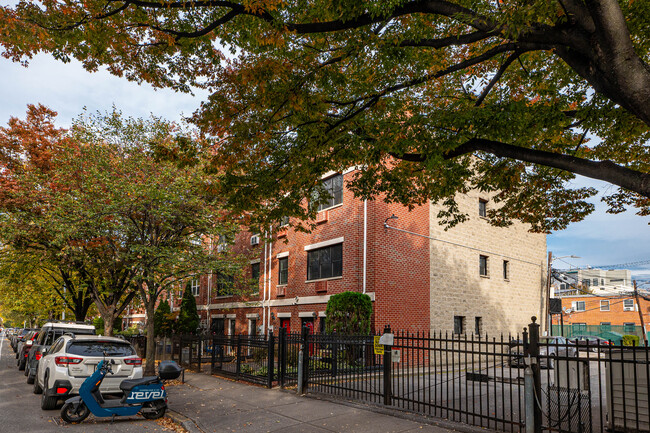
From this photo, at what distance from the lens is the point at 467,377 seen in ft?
36.2

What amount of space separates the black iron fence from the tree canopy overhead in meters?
3.00

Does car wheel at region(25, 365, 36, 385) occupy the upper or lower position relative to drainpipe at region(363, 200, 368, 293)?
lower

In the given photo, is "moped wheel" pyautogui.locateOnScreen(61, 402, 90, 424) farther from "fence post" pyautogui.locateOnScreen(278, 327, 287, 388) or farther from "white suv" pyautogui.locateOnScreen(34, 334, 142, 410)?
"fence post" pyautogui.locateOnScreen(278, 327, 287, 388)

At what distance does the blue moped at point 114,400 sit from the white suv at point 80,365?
86 cm

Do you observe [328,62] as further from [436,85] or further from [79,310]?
[79,310]

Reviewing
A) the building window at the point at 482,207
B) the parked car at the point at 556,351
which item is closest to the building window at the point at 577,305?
the building window at the point at 482,207

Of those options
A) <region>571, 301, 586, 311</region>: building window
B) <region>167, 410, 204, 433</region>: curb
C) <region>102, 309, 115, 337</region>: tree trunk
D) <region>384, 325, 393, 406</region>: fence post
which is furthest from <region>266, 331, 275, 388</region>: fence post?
<region>571, 301, 586, 311</region>: building window

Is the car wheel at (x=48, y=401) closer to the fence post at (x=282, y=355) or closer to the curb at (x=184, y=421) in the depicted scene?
the curb at (x=184, y=421)

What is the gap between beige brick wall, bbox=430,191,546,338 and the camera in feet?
68.4

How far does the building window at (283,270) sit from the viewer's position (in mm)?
23419

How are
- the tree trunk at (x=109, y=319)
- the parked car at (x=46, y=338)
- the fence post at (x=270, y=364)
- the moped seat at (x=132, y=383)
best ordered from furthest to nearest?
the tree trunk at (x=109, y=319)
the parked car at (x=46, y=338)
the fence post at (x=270, y=364)
the moped seat at (x=132, y=383)

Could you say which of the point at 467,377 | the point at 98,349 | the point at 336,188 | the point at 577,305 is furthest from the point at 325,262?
the point at 577,305

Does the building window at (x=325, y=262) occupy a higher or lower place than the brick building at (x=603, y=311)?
higher

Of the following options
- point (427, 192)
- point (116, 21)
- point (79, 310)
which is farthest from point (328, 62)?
point (79, 310)
